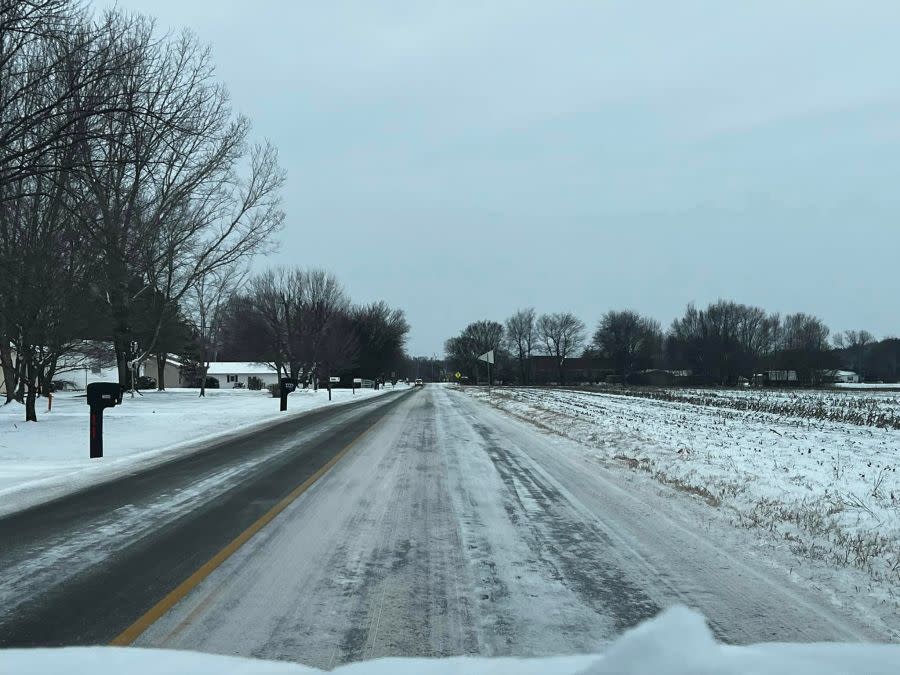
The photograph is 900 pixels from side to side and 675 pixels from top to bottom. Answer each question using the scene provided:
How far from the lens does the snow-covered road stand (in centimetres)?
430

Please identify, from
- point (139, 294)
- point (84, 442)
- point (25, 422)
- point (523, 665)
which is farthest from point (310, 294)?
point (523, 665)

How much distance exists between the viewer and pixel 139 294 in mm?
30484

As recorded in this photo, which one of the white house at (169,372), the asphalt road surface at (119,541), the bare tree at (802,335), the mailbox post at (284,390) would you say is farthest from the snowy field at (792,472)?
the bare tree at (802,335)

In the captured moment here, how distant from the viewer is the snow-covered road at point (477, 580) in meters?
4.30

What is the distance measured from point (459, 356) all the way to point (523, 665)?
152 metres

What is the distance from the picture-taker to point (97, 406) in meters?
14.1

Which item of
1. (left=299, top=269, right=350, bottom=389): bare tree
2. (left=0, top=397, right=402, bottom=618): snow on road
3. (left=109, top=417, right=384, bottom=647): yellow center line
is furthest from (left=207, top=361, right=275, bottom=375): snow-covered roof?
(left=109, top=417, right=384, bottom=647): yellow center line

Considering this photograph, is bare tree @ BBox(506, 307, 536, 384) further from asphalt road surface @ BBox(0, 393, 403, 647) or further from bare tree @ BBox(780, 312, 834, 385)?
asphalt road surface @ BBox(0, 393, 403, 647)

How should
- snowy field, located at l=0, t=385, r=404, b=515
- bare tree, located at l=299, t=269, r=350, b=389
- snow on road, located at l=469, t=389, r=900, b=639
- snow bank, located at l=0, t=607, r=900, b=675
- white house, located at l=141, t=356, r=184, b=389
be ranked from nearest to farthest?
snow bank, located at l=0, t=607, r=900, b=675, snow on road, located at l=469, t=389, r=900, b=639, snowy field, located at l=0, t=385, r=404, b=515, bare tree, located at l=299, t=269, r=350, b=389, white house, located at l=141, t=356, r=184, b=389

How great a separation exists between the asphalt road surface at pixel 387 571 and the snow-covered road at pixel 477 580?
2 cm

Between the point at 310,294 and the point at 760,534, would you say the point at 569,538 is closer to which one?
the point at 760,534

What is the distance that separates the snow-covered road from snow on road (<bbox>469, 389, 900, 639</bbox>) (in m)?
0.51

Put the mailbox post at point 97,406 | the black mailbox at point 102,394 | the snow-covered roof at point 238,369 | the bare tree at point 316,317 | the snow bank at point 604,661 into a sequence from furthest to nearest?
the snow-covered roof at point 238,369
the bare tree at point 316,317
the black mailbox at point 102,394
the mailbox post at point 97,406
the snow bank at point 604,661

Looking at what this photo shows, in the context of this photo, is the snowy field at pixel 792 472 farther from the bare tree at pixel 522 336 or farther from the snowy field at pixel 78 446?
the bare tree at pixel 522 336
